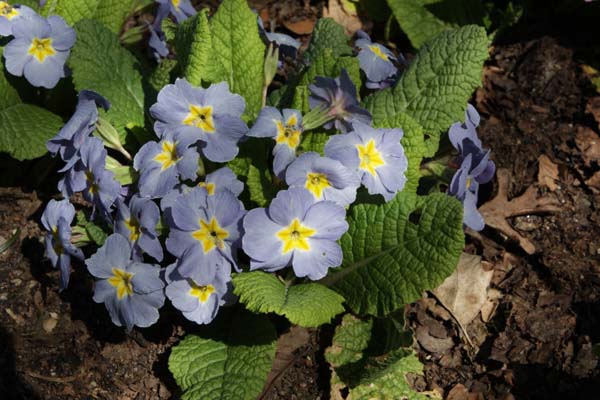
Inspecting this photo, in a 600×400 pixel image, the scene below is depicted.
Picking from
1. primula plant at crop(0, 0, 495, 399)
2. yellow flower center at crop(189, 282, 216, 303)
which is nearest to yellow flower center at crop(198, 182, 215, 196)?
primula plant at crop(0, 0, 495, 399)

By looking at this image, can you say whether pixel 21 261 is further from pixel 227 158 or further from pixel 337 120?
pixel 337 120

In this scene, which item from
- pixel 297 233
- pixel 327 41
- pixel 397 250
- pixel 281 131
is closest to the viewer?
pixel 297 233

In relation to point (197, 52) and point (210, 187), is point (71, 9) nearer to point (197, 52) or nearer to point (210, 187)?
point (197, 52)

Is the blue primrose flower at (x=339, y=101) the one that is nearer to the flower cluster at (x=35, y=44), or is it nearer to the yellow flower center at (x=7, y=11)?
the flower cluster at (x=35, y=44)

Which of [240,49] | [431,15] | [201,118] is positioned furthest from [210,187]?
[431,15]

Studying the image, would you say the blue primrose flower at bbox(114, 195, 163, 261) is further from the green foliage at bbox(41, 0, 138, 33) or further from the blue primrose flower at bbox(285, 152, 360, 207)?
the green foliage at bbox(41, 0, 138, 33)

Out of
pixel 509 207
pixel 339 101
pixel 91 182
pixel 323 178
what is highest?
pixel 339 101

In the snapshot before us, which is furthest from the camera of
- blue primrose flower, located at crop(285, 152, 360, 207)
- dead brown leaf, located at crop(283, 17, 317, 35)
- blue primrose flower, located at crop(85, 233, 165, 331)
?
dead brown leaf, located at crop(283, 17, 317, 35)
